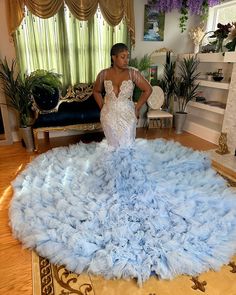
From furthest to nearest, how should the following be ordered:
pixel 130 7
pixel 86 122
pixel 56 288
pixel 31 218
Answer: pixel 130 7 → pixel 86 122 → pixel 31 218 → pixel 56 288

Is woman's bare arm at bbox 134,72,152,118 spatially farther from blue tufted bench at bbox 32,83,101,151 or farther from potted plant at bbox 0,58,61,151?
potted plant at bbox 0,58,61,151

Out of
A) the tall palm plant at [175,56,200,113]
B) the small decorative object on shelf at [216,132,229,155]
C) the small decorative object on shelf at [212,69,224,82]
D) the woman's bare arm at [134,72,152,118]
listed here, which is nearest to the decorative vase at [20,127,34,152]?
the woman's bare arm at [134,72,152,118]

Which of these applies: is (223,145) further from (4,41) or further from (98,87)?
(4,41)

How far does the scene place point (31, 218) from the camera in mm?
2025

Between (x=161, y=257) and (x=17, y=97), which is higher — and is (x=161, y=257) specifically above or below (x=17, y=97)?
below

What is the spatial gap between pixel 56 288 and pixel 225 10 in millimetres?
4853

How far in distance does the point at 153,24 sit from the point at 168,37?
410mm

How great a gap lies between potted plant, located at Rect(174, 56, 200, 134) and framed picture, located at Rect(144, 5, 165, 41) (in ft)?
2.34

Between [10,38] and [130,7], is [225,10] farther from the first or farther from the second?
[10,38]

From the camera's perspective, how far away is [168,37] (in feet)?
15.2

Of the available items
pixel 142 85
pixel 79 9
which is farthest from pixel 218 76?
pixel 79 9

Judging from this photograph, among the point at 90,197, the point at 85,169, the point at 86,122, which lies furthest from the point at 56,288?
the point at 86,122

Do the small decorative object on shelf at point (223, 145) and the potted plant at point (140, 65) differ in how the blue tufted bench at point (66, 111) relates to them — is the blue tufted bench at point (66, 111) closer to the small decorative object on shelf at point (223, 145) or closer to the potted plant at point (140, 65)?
the potted plant at point (140, 65)

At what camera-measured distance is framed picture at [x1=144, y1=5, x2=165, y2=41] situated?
4.32 m
